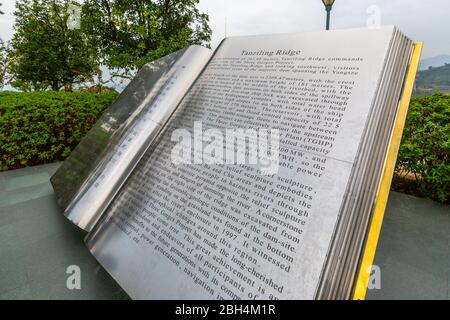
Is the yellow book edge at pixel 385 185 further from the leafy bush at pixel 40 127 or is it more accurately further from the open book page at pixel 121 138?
the leafy bush at pixel 40 127

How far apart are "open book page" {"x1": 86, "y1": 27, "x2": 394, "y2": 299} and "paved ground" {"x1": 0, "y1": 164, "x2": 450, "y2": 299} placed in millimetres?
360

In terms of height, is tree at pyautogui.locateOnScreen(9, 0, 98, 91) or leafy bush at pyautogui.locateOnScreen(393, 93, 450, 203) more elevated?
tree at pyautogui.locateOnScreen(9, 0, 98, 91)

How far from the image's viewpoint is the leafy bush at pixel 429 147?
327 centimetres

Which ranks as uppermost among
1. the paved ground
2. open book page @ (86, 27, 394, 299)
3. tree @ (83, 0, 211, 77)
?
tree @ (83, 0, 211, 77)

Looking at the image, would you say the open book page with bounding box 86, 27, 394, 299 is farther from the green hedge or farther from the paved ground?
the green hedge

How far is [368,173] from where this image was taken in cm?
136

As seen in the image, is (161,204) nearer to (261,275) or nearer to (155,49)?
(261,275)

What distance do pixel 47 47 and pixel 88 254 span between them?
20.2 m

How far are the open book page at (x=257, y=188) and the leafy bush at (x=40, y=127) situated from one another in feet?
13.2

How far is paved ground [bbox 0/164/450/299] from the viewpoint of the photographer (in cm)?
195

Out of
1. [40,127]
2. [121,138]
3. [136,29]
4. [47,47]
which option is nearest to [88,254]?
[121,138]

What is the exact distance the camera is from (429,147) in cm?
340

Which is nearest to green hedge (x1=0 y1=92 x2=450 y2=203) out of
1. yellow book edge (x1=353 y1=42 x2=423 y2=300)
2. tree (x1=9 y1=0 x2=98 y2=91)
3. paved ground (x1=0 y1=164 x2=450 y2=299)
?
paved ground (x1=0 y1=164 x2=450 y2=299)

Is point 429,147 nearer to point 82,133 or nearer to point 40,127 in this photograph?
point 82,133
